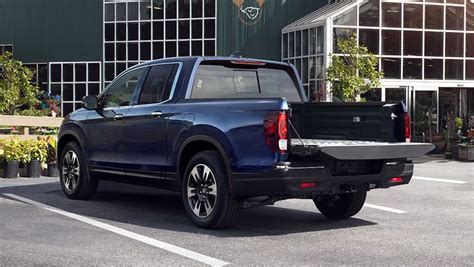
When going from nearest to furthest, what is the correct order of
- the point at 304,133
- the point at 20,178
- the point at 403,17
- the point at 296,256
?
1. the point at 296,256
2. the point at 304,133
3. the point at 20,178
4. the point at 403,17

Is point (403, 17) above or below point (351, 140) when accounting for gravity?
above

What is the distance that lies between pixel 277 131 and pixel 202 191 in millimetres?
1204

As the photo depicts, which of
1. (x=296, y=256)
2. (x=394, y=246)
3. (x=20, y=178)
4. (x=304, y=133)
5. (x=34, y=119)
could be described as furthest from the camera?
(x=34, y=119)

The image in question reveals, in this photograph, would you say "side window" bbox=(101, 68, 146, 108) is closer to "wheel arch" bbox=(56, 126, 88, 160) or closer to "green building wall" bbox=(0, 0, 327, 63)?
"wheel arch" bbox=(56, 126, 88, 160)

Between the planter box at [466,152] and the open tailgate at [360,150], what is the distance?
11960 millimetres

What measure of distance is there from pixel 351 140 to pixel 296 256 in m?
2.11

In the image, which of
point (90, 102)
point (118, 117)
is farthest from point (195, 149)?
point (90, 102)

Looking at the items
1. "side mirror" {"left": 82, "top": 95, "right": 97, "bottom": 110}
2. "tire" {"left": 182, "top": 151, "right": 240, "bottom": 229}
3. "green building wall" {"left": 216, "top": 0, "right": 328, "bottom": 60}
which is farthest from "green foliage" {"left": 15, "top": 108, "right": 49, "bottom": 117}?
"tire" {"left": 182, "top": 151, "right": 240, "bottom": 229}

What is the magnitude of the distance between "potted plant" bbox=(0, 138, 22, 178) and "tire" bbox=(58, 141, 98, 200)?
2.91 meters

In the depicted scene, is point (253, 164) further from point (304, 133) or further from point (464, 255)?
point (464, 255)

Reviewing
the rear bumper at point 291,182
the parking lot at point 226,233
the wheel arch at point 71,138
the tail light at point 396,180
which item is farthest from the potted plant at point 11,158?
the tail light at point 396,180

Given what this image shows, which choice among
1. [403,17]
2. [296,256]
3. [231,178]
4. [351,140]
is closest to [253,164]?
[231,178]

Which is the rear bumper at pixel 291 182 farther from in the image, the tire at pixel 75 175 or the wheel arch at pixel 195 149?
the tire at pixel 75 175

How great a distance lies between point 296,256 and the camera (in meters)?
5.50
